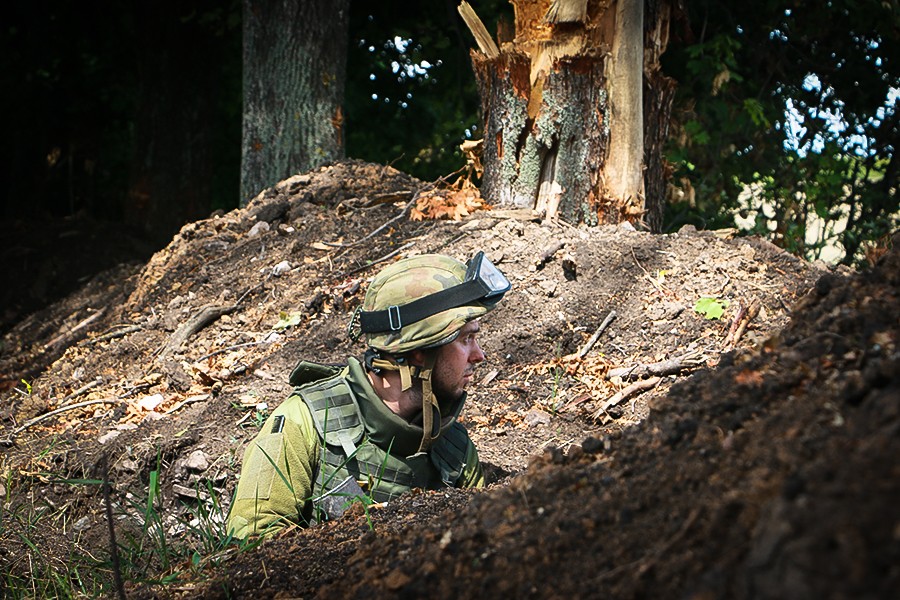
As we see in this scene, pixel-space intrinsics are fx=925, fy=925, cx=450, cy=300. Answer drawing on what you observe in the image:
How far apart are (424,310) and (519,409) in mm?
1455

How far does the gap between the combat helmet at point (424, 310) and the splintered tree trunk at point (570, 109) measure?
243 centimetres

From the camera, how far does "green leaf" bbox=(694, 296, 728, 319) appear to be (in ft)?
16.1

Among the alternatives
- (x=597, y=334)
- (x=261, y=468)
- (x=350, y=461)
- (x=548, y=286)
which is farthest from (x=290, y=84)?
(x=261, y=468)

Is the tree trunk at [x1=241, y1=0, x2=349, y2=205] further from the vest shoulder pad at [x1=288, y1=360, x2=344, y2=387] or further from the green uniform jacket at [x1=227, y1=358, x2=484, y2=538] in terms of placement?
the green uniform jacket at [x1=227, y1=358, x2=484, y2=538]

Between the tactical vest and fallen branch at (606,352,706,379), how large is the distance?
1379 millimetres

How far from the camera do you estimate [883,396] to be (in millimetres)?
1591

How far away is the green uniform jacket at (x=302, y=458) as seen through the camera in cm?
316

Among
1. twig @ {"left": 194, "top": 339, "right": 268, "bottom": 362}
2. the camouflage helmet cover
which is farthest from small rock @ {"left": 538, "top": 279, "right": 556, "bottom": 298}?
the camouflage helmet cover

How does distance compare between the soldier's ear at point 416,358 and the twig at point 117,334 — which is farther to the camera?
the twig at point 117,334

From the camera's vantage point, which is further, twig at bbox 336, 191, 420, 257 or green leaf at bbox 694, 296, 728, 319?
twig at bbox 336, 191, 420, 257

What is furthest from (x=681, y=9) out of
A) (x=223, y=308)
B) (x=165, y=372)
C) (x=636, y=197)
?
(x=165, y=372)

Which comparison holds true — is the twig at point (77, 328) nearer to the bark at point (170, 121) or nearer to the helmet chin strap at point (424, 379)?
the bark at point (170, 121)

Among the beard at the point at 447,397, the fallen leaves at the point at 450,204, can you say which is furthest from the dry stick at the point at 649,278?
the beard at the point at 447,397

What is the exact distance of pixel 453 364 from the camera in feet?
11.4
